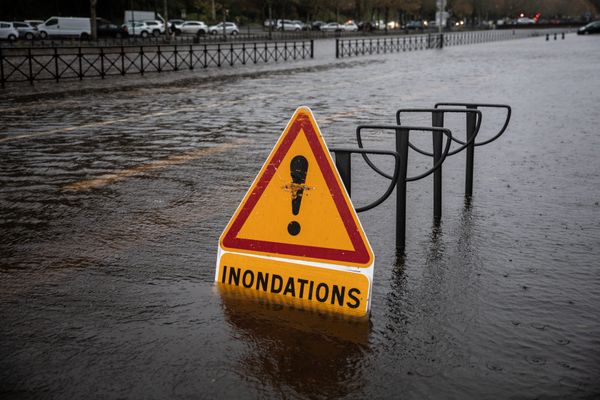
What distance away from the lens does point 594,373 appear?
355 cm

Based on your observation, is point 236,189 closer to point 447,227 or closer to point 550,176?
point 447,227

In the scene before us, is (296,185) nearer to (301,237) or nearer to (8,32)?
(301,237)

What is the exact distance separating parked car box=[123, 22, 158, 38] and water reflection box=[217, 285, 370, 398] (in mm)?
61490

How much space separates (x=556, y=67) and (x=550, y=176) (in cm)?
2416

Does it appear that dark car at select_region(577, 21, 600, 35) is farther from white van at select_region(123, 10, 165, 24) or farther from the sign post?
the sign post

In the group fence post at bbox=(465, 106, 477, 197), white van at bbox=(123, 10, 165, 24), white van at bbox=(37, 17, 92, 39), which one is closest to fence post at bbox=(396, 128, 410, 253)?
fence post at bbox=(465, 106, 477, 197)

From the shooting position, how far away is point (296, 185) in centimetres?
435

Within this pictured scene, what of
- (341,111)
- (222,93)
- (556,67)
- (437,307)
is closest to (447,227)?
(437,307)

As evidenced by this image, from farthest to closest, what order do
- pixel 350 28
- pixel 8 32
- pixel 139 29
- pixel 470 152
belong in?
1. pixel 350 28
2. pixel 139 29
3. pixel 8 32
4. pixel 470 152

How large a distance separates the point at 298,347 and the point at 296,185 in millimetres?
961

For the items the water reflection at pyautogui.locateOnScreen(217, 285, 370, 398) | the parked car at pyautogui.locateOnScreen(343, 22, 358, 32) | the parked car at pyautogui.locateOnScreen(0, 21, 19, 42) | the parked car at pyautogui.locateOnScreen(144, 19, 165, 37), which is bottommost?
the water reflection at pyautogui.locateOnScreen(217, 285, 370, 398)

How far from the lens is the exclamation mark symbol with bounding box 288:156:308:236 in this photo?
4.31 meters

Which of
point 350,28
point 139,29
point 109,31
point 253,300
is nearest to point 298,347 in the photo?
point 253,300

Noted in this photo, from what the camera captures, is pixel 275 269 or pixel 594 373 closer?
pixel 594 373
